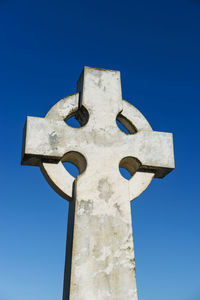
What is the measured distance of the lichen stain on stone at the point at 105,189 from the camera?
5.46 metres

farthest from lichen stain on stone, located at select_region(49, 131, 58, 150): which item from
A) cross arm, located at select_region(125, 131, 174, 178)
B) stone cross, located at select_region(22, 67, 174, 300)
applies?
cross arm, located at select_region(125, 131, 174, 178)

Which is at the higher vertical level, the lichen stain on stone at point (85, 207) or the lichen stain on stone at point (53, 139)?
the lichen stain on stone at point (53, 139)

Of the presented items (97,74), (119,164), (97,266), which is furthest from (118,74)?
(97,266)

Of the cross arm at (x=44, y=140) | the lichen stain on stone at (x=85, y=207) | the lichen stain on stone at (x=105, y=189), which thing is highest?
the cross arm at (x=44, y=140)

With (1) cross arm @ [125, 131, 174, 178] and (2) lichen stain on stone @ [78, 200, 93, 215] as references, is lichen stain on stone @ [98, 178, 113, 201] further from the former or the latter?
(1) cross arm @ [125, 131, 174, 178]

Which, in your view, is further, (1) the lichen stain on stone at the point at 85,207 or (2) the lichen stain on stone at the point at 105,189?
(2) the lichen stain on stone at the point at 105,189

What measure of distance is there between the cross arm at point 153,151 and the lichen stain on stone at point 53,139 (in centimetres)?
103

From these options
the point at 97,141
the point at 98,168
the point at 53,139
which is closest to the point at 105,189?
the point at 98,168

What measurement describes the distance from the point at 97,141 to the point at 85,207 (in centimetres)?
100

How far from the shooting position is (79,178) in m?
5.46

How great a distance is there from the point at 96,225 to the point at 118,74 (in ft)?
8.31

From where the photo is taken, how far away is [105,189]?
18.1 ft

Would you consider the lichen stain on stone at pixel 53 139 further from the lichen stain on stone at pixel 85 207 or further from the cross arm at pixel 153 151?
the cross arm at pixel 153 151

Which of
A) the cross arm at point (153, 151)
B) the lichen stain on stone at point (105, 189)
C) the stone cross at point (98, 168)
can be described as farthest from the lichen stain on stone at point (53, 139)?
the cross arm at point (153, 151)
